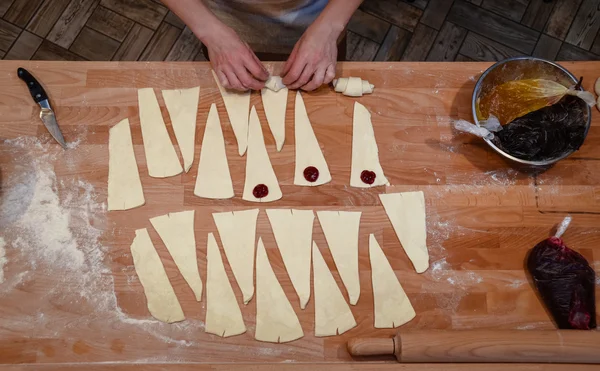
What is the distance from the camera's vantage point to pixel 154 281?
1.32 metres

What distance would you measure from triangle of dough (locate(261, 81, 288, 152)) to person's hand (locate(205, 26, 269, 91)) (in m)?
0.05

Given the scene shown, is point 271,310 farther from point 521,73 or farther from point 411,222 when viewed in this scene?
point 521,73

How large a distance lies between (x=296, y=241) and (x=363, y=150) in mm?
353

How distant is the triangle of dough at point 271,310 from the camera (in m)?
1.28

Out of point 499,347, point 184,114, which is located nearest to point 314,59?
point 184,114

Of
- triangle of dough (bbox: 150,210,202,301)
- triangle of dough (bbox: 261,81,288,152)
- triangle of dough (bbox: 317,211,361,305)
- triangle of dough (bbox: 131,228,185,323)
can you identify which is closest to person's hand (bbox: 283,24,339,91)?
triangle of dough (bbox: 261,81,288,152)

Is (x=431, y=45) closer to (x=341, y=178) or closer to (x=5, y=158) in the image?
(x=341, y=178)

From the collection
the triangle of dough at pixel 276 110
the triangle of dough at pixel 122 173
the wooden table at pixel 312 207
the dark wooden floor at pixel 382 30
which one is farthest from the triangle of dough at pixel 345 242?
the dark wooden floor at pixel 382 30

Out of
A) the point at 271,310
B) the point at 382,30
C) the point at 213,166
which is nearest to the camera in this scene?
the point at 271,310

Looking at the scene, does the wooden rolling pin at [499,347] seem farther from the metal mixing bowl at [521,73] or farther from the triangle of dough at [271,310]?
the metal mixing bowl at [521,73]

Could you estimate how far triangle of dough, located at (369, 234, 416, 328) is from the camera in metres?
1.31

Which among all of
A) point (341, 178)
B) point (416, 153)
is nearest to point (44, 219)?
point (341, 178)

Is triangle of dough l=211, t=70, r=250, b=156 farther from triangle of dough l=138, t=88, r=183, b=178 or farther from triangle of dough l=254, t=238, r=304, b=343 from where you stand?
triangle of dough l=254, t=238, r=304, b=343

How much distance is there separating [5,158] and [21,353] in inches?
22.8
